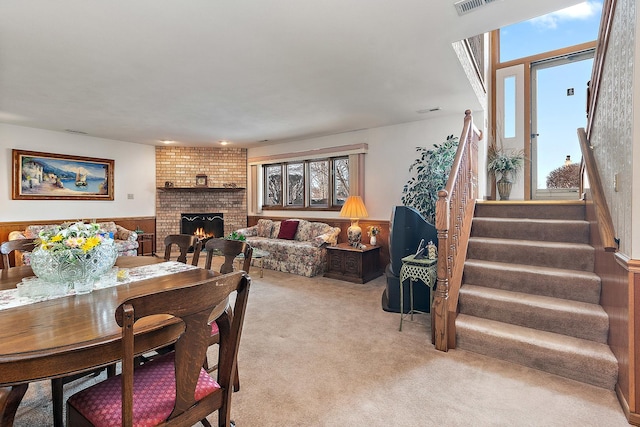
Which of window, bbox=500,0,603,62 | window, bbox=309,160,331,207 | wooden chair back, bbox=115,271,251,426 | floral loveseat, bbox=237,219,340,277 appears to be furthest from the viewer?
window, bbox=309,160,331,207

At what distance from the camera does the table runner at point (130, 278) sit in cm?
144

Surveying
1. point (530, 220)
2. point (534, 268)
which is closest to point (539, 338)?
point (534, 268)

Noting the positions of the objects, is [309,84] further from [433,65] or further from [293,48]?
[433,65]

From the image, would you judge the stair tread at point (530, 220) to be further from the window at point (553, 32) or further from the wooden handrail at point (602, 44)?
the window at point (553, 32)

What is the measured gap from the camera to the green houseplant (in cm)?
440

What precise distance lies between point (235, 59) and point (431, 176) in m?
3.02

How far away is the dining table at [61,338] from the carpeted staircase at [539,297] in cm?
221

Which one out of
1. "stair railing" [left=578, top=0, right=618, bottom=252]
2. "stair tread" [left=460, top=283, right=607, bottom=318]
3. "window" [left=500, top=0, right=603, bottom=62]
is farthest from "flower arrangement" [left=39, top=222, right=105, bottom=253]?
"window" [left=500, top=0, right=603, bottom=62]

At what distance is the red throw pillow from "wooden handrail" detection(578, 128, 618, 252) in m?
4.44

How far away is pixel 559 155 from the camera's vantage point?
16.3 feet

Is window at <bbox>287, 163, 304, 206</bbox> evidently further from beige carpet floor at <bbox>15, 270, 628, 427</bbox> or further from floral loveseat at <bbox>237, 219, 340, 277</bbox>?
beige carpet floor at <bbox>15, 270, 628, 427</bbox>

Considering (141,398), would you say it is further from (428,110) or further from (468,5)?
(428,110)

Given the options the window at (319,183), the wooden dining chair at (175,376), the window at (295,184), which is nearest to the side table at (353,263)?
the window at (319,183)

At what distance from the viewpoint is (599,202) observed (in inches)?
95.7
